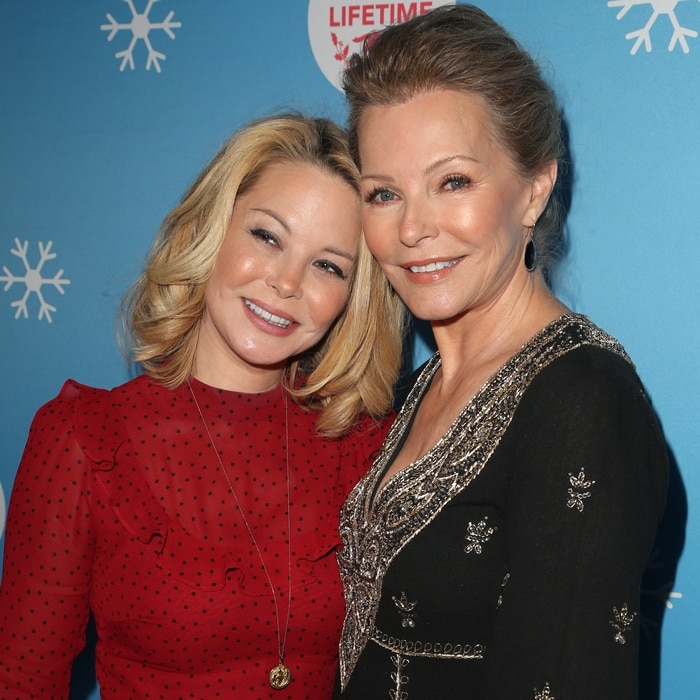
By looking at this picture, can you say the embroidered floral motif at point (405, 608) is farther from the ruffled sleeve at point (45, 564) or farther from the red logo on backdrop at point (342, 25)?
the red logo on backdrop at point (342, 25)

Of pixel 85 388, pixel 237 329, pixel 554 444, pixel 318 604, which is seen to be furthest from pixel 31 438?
pixel 554 444

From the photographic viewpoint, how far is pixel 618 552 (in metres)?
1.18

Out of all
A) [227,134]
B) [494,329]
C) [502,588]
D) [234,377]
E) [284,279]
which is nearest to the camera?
[502,588]

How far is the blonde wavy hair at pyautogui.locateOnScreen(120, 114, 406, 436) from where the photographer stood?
1788 mm

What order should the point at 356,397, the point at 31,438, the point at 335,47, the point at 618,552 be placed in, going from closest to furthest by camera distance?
the point at 618,552, the point at 31,438, the point at 356,397, the point at 335,47

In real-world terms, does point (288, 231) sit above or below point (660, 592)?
above

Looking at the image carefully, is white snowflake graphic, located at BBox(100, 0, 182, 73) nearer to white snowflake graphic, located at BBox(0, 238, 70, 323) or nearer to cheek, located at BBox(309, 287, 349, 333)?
white snowflake graphic, located at BBox(0, 238, 70, 323)

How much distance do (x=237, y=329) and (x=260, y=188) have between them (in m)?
0.28

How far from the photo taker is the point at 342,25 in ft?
6.82

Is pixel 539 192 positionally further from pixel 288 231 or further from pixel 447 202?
pixel 288 231

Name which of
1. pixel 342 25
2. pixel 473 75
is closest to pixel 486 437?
pixel 473 75

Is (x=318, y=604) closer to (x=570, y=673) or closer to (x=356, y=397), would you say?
(x=356, y=397)

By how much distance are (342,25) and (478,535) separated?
1272mm

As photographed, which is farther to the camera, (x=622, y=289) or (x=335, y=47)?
(x=335, y=47)
